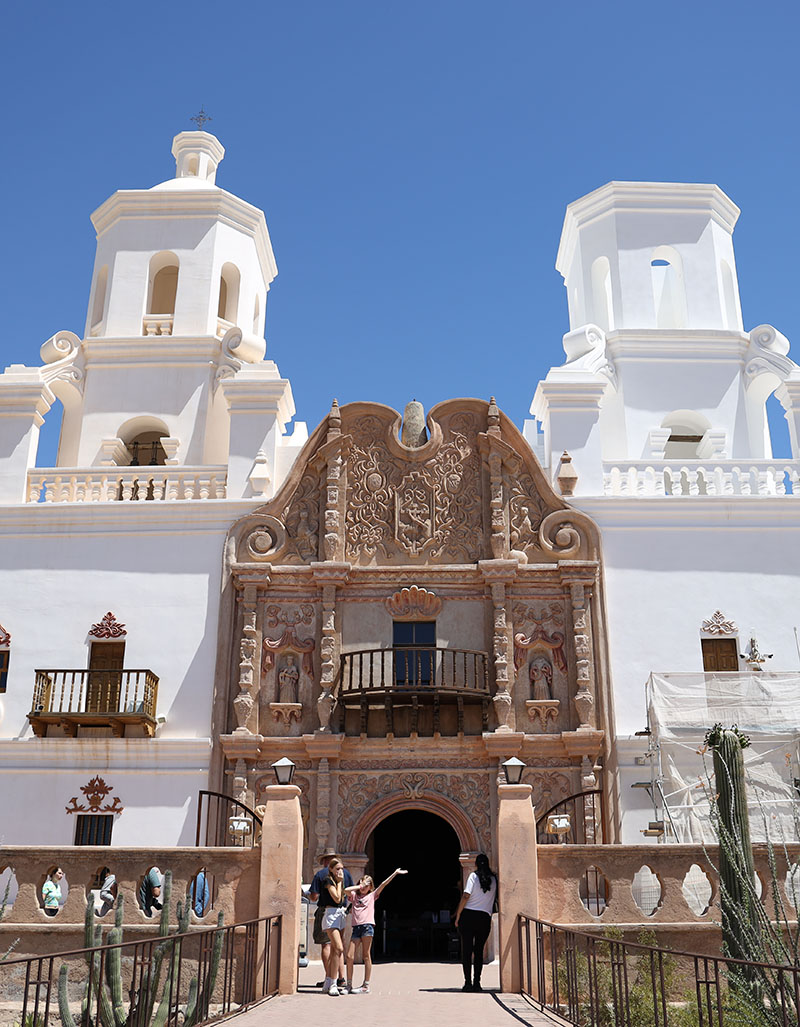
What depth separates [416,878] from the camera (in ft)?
75.7

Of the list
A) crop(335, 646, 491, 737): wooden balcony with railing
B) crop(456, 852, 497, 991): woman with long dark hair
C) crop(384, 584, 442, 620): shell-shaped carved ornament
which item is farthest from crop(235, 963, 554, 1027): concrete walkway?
crop(384, 584, 442, 620): shell-shaped carved ornament

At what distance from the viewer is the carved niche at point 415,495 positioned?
69.7 ft

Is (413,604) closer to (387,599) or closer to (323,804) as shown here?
Result: (387,599)

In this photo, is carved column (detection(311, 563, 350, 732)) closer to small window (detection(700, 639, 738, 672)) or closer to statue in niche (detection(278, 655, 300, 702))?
statue in niche (detection(278, 655, 300, 702))

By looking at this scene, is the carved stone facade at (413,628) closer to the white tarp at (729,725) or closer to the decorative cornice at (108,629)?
the white tarp at (729,725)

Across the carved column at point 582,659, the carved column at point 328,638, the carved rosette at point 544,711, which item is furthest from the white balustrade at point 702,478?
the carved column at point 328,638

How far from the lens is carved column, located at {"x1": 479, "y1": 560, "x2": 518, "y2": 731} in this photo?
19.8m

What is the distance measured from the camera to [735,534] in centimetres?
2106

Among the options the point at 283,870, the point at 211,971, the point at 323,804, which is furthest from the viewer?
the point at 323,804

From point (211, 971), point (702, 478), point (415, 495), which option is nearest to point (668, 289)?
point (702, 478)

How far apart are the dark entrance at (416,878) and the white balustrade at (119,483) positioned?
714 centimetres

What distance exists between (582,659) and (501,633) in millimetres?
1448

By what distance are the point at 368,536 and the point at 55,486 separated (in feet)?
19.6

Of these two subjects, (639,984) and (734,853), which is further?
(639,984)
